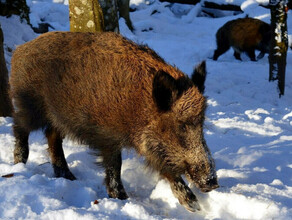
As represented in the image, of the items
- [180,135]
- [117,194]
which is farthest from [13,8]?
[180,135]

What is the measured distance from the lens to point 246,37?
45.4 feet

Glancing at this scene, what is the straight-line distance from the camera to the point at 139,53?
11.9ft

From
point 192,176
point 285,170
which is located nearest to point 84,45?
point 192,176

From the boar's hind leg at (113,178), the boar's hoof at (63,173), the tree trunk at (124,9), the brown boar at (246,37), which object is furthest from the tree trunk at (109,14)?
the tree trunk at (124,9)

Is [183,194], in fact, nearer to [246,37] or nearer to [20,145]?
[20,145]

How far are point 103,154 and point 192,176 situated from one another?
862 millimetres

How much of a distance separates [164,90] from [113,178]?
102 cm

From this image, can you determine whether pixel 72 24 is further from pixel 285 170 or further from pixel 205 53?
pixel 205 53

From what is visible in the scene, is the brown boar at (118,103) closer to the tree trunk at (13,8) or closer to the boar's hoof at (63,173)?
Result: the boar's hoof at (63,173)

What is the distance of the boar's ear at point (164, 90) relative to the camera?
3113mm

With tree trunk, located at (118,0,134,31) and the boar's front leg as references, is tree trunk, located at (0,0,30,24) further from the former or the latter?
the boar's front leg

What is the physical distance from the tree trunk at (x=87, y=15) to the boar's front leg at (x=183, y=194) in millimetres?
2424

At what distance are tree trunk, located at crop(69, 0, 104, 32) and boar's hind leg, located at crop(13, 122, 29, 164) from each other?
160 centimetres

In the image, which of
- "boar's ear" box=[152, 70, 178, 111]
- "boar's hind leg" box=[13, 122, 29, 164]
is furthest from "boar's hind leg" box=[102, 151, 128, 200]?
"boar's hind leg" box=[13, 122, 29, 164]
